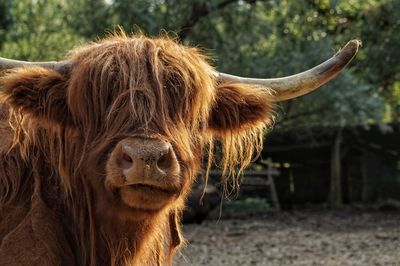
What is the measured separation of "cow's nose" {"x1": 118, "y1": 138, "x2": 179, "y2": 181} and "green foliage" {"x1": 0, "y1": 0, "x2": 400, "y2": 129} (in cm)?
783

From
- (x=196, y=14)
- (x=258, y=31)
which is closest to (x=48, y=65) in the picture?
(x=196, y=14)

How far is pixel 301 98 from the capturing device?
14461 mm

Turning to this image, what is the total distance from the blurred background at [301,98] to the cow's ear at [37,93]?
5.50 metres

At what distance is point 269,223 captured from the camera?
14.3 m

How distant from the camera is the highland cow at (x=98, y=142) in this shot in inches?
142

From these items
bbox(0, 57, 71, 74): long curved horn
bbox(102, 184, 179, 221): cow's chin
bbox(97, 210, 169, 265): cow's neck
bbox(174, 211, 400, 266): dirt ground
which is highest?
bbox(0, 57, 71, 74): long curved horn

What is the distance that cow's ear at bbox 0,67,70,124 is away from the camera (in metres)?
3.79

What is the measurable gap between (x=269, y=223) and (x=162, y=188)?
1102 centimetres

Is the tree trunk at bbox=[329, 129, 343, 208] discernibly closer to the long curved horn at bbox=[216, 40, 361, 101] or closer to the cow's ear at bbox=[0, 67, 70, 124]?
the long curved horn at bbox=[216, 40, 361, 101]

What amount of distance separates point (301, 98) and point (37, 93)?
36.0 feet

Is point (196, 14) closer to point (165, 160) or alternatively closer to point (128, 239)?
point (128, 239)

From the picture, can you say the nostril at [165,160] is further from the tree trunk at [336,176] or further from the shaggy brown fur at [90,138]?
the tree trunk at [336,176]

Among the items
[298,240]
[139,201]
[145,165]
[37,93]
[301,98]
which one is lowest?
[298,240]

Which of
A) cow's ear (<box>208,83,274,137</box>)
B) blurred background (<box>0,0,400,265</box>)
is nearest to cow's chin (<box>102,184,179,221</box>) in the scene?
cow's ear (<box>208,83,274,137</box>)
